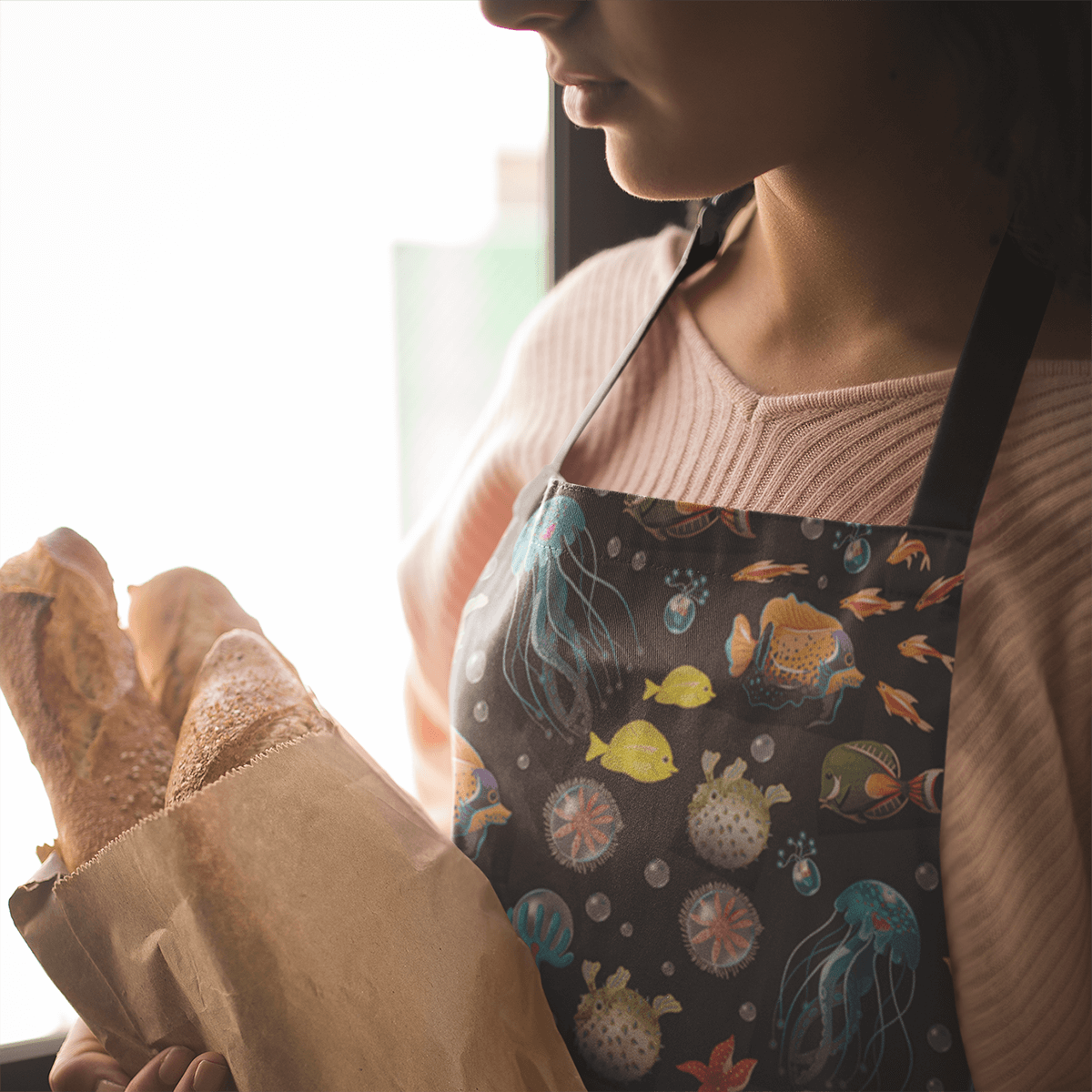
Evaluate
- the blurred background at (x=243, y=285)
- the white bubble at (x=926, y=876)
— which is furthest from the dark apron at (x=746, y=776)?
the blurred background at (x=243, y=285)

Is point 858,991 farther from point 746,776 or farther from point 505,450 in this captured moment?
point 505,450

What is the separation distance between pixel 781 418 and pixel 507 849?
0.38 meters

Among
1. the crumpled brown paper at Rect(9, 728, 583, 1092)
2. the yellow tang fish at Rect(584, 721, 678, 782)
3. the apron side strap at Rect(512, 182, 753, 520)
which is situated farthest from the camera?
the apron side strap at Rect(512, 182, 753, 520)

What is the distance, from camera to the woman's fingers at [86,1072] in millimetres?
518

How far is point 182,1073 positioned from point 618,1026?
0.89 ft

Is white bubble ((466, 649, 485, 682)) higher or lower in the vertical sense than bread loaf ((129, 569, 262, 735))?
lower

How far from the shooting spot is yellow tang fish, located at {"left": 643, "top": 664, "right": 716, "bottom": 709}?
1.84 feet

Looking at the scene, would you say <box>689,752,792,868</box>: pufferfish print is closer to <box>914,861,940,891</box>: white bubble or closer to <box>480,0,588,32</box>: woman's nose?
<box>914,861,940,891</box>: white bubble

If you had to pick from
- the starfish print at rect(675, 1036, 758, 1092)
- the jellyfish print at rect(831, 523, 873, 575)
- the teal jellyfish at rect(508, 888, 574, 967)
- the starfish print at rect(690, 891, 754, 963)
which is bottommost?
the starfish print at rect(675, 1036, 758, 1092)

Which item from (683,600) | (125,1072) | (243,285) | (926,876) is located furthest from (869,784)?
(243,285)

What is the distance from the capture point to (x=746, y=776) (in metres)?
0.54

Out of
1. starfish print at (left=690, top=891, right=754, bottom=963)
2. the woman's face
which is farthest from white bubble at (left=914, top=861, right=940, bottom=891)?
the woman's face

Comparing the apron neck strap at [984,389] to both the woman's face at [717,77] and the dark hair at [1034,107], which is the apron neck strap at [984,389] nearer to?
the dark hair at [1034,107]

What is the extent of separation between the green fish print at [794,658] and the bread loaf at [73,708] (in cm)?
37
